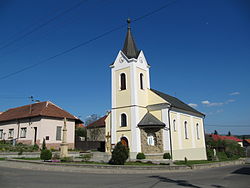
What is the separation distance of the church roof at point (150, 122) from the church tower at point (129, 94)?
1.69ft

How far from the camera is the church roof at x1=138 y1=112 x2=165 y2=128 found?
80.8ft

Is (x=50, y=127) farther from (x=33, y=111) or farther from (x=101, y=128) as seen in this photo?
(x=101, y=128)

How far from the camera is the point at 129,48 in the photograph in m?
29.1

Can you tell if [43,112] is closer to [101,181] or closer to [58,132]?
[58,132]

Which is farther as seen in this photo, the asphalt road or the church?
the church

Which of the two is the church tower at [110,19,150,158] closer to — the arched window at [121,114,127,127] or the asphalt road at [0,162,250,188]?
the arched window at [121,114,127,127]

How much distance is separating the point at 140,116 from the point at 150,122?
173 cm

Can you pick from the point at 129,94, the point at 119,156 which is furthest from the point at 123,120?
the point at 119,156

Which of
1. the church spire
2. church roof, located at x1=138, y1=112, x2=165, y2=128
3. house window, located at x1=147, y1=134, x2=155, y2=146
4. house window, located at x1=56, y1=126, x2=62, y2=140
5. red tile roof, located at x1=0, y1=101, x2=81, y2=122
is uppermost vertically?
the church spire

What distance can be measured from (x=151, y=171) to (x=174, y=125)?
11.9 meters

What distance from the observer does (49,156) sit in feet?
61.6

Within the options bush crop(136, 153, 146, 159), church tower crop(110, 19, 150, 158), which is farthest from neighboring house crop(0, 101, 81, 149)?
bush crop(136, 153, 146, 159)

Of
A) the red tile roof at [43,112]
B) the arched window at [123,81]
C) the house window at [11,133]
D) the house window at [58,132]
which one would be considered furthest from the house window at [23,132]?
the arched window at [123,81]

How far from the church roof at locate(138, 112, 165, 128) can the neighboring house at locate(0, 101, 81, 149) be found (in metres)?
13.0
